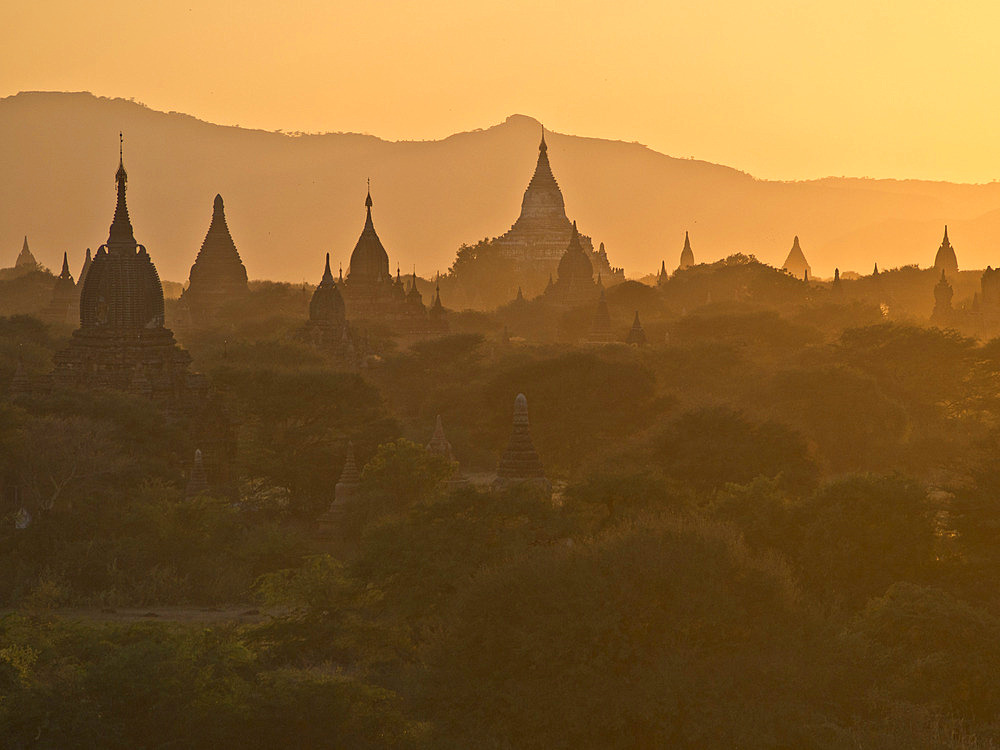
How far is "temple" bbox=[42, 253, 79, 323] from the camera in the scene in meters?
103

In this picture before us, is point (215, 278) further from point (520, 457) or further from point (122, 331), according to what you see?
point (520, 457)

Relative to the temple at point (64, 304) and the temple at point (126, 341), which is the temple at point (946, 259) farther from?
the temple at point (126, 341)

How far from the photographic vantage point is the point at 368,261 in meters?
95.6

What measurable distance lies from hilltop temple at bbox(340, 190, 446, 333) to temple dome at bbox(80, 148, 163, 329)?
113ft

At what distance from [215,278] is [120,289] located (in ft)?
169

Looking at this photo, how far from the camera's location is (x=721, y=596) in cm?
2319

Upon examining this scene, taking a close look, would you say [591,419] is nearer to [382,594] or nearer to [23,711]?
[382,594]

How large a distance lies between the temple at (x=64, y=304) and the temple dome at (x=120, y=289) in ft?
153

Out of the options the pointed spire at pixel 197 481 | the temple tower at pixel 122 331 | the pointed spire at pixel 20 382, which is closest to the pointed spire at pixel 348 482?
the pointed spire at pixel 197 481

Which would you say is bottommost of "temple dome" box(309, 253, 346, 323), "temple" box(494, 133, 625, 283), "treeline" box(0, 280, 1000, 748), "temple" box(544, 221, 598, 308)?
"treeline" box(0, 280, 1000, 748)

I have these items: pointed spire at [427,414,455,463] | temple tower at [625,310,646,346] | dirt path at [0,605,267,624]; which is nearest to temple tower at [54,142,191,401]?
pointed spire at [427,414,455,463]

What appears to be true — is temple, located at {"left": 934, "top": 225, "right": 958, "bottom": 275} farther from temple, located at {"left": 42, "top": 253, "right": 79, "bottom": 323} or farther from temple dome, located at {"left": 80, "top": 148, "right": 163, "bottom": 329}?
temple dome, located at {"left": 80, "top": 148, "right": 163, "bottom": 329}

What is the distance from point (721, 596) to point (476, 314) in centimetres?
8168

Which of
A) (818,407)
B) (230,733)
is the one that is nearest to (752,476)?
(818,407)
